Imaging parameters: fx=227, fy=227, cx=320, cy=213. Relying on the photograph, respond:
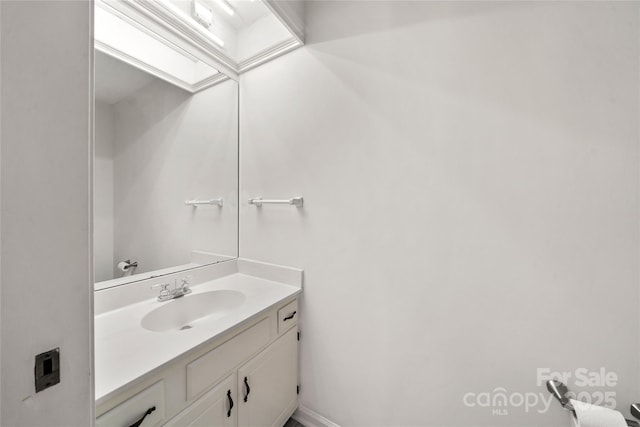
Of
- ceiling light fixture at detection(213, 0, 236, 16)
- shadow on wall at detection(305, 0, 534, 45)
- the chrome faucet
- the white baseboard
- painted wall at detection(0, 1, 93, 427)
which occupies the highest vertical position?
ceiling light fixture at detection(213, 0, 236, 16)

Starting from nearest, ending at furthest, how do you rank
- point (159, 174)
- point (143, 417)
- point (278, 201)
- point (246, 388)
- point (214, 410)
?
point (143, 417) → point (214, 410) → point (246, 388) → point (159, 174) → point (278, 201)

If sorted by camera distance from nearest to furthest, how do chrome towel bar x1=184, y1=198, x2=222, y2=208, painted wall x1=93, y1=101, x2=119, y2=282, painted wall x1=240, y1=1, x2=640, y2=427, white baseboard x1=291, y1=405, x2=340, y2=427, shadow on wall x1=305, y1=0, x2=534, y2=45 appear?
painted wall x1=240, y1=1, x2=640, y2=427 → shadow on wall x1=305, y1=0, x2=534, y2=45 → painted wall x1=93, y1=101, x2=119, y2=282 → white baseboard x1=291, y1=405, x2=340, y2=427 → chrome towel bar x1=184, y1=198, x2=222, y2=208

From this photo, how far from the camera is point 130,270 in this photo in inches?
46.1

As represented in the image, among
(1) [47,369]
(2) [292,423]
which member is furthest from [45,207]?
(2) [292,423]

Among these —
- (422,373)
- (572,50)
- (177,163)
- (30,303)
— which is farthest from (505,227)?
(177,163)

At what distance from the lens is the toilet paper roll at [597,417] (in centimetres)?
69

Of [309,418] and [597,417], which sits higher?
[597,417]

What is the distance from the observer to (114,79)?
1082mm

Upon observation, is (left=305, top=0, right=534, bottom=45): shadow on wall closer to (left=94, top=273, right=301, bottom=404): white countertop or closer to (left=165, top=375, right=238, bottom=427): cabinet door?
(left=94, top=273, right=301, bottom=404): white countertop

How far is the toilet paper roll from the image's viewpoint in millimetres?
692

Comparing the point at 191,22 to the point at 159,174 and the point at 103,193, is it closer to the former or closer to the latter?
the point at 159,174

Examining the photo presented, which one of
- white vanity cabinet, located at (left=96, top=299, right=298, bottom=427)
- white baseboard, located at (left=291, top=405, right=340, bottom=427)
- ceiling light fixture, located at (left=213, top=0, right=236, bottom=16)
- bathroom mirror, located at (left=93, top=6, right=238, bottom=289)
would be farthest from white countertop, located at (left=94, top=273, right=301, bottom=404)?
ceiling light fixture, located at (left=213, top=0, right=236, bottom=16)

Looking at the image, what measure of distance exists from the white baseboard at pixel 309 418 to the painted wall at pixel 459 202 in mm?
46

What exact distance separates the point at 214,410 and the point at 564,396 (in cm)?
128
